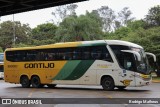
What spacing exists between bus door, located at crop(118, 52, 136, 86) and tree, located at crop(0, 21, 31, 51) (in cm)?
6309

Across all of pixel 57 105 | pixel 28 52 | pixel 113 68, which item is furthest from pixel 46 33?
pixel 57 105

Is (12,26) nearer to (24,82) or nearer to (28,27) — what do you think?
(28,27)

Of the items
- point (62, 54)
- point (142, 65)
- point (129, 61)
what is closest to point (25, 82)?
point (62, 54)

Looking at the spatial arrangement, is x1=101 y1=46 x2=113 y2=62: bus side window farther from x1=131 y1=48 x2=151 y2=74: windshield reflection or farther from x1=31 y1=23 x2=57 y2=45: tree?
x1=31 y1=23 x2=57 y2=45: tree

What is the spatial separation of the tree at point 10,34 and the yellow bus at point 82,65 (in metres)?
55.4

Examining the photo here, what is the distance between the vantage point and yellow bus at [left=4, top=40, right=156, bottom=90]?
71.9ft

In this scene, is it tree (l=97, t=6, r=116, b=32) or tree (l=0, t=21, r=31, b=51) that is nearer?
tree (l=0, t=21, r=31, b=51)

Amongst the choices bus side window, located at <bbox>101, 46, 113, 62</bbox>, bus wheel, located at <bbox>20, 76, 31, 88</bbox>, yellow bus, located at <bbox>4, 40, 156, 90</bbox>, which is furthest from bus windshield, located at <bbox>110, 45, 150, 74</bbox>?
bus wheel, located at <bbox>20, 76, 31, 88</bbox>

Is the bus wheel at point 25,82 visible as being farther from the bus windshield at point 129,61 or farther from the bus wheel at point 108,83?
the bus windshield at point 129,61

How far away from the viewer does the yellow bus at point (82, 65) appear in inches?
863

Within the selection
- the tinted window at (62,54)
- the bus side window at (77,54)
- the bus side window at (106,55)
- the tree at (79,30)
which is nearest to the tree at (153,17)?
the tree at (79,30)

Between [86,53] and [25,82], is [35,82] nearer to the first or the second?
[25,82]

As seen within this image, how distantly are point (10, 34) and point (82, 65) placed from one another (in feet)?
205

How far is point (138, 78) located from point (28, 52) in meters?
9.74
